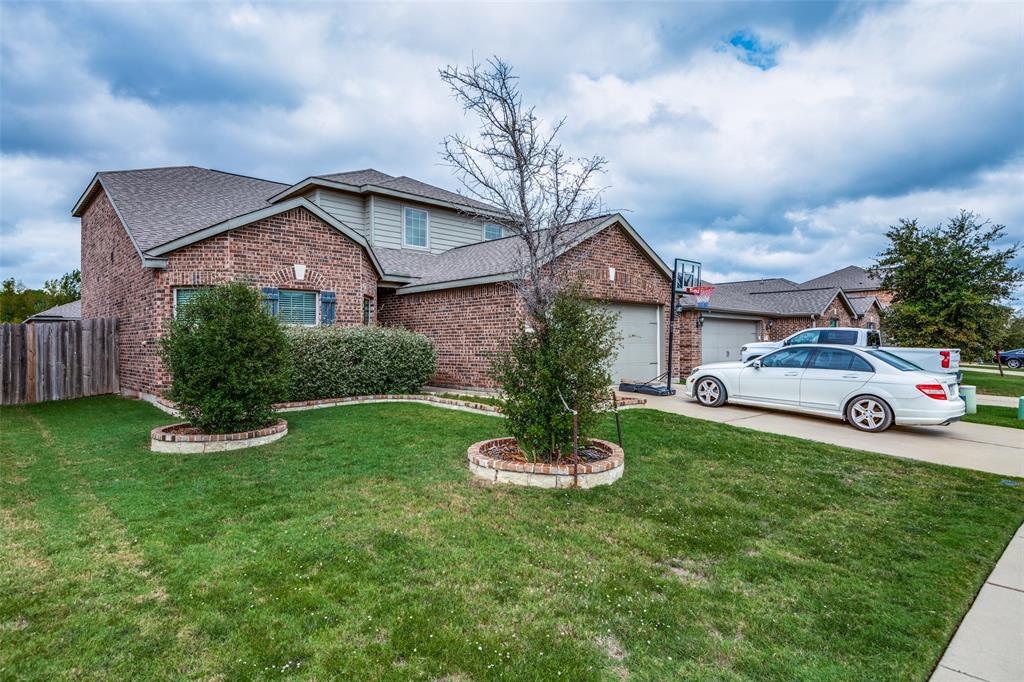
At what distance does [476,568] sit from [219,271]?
32.7ft

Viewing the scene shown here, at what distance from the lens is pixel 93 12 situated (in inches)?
324

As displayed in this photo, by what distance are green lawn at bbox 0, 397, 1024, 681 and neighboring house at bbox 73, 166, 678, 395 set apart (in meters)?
4.37

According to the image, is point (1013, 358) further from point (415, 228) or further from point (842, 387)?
point (415, 228)

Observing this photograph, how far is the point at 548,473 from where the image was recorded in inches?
205

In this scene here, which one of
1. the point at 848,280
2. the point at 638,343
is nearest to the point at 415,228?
the point at 638,343

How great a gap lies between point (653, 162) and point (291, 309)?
35.4ft

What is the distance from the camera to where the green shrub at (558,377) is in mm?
5422

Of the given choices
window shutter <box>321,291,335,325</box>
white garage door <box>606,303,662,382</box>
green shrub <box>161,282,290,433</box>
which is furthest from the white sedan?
window shutter <box>321,291,335,325</box>

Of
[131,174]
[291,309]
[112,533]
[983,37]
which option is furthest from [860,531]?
[131,174]

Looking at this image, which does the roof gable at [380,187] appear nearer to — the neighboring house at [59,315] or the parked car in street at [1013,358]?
the neighboring house at [59,315]

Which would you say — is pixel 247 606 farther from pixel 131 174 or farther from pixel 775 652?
pixel 131 174

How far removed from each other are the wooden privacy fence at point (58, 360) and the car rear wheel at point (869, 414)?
53.0 feet

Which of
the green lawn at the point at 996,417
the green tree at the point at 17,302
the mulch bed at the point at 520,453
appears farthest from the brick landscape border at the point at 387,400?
the green tree at the point at 17,302

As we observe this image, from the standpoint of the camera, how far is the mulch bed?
18.6 ft
